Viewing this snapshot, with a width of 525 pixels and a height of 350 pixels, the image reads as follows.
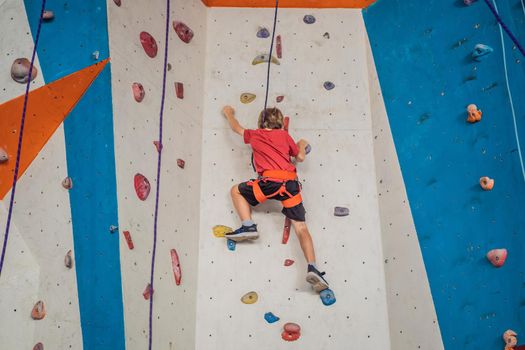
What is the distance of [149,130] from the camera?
7.98ft

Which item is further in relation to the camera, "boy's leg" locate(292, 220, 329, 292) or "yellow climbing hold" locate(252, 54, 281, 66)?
"yellow climbing hold" locate(252, 54, 281, 66)

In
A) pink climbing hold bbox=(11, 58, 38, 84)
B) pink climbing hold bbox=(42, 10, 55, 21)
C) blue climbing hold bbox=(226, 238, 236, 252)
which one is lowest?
blue climbing hold bbox=(226, 238, 236, 252)

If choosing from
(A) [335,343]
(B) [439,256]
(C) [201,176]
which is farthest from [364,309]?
(C) [201,176]

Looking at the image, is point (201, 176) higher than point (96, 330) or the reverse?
higher

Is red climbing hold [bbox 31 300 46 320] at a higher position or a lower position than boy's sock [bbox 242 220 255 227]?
lower

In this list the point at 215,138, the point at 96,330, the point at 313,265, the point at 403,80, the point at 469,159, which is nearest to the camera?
the point at 96,330

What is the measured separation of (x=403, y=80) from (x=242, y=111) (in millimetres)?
923

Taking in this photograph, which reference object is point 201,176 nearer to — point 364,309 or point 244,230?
point 244,230

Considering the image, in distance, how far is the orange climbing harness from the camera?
2.62 meters

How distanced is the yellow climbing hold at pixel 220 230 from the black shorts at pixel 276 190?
22cm

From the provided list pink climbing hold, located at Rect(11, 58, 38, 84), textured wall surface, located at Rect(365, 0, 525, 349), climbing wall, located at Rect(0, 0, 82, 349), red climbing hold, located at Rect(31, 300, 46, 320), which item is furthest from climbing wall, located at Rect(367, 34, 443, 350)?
pink climbing hold, located at Rect(11, 58, 38, 84)

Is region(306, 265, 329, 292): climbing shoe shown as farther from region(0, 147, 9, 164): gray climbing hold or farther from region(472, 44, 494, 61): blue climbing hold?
region(0, 147, 9, 164): gray climbing hold

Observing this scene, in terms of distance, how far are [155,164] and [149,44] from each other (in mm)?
603

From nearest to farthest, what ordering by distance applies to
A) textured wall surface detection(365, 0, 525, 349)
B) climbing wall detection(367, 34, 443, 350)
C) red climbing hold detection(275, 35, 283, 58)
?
textured wall surface detection(365, 0, 525, 349)
climbing wall detection(367, 34, 443, 350)
red climbing hold detection(275, 35, 283, 58)
